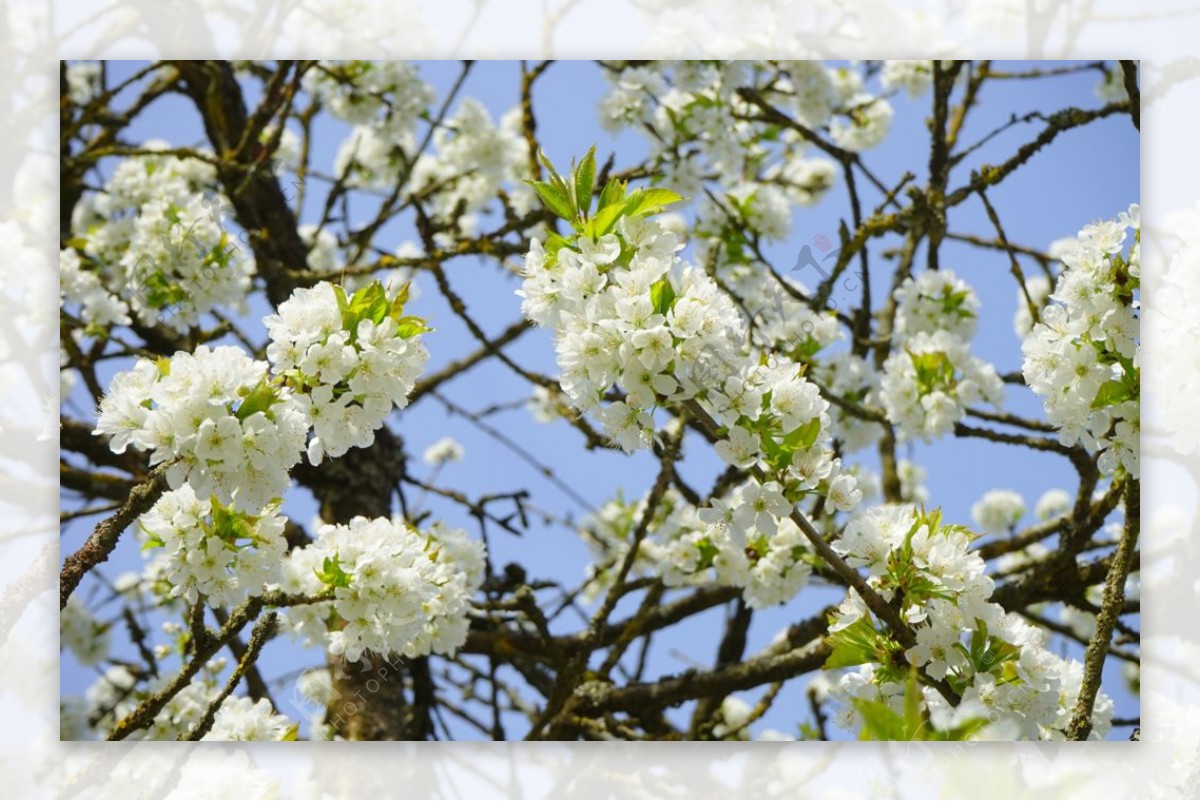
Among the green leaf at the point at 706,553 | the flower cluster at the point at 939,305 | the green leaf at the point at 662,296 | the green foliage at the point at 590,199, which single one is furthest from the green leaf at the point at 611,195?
the flower cluster at the point at 939,305

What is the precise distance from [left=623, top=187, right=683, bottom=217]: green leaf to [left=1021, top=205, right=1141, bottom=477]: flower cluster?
546 mm

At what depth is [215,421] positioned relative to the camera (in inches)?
51.6

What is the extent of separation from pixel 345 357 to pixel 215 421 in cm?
15

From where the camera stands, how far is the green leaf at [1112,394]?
158 centimetres

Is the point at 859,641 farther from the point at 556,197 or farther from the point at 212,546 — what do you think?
the point at 212,546

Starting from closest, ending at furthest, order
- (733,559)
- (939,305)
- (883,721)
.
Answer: (883,721), (733,559), (939,305)

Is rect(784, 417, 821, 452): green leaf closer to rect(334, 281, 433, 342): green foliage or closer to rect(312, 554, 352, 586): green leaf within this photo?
rect(334, 281, 433, 342): green foliage

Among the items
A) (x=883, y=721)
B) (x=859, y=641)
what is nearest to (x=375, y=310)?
(x=859, y=641)

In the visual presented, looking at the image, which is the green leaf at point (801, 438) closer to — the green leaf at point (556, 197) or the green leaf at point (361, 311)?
the green leaf at point (556, 197)

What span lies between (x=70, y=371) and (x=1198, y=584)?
83.9 inches

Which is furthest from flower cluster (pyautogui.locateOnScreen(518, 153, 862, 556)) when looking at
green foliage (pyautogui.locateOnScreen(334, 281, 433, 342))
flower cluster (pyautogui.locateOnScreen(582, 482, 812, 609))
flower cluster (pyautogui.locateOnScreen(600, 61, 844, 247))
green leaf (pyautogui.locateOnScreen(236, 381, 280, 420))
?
flower cluster (pyautogui.locateOnScreen(600, 61, 844, 247))

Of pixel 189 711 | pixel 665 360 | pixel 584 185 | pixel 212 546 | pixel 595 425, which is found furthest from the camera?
pixel 595 425

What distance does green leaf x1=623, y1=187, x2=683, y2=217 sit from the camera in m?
1.37

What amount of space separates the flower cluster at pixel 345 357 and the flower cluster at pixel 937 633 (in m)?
0.58
